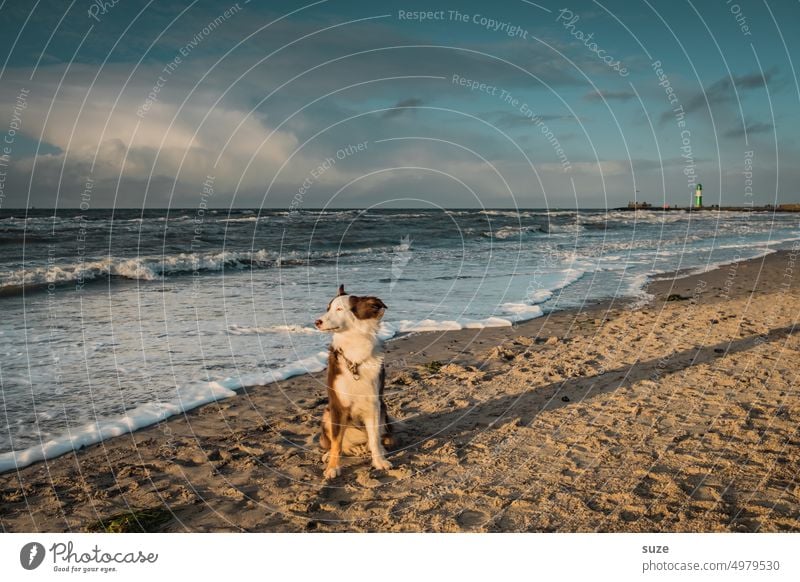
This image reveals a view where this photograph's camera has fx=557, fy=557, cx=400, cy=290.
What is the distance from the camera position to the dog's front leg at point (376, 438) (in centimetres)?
602

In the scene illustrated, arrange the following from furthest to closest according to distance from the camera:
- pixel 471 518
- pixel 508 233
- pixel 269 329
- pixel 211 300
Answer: pixel 508 233 → pixel 211 300 → pixel 269 329 → pixel 471 518

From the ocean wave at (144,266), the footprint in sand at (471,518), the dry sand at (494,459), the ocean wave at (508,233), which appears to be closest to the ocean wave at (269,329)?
the dry sand at (494,459)

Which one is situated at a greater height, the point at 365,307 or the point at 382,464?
the point at 365,307

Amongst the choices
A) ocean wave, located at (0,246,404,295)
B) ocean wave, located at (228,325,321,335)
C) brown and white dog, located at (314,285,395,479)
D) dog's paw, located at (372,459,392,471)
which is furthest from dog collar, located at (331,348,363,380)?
ocean wave, located at (0,246,404,295)

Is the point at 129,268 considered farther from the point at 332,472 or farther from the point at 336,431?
the point at 332,472

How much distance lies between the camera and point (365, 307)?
5910 mm

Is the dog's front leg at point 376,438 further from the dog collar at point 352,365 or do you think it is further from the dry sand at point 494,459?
the dog collar at point 352,365

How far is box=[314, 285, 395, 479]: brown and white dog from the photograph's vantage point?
19.3 feet

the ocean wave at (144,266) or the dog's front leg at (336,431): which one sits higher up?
the ocean wave at (144,266)

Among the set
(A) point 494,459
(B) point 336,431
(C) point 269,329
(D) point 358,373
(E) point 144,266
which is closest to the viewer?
(D) point 358,373

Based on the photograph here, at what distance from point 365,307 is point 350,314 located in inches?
6.9

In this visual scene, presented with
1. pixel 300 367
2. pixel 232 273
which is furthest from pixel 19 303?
pixel 300 367

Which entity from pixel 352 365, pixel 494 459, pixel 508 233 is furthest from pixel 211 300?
pixel 508 233

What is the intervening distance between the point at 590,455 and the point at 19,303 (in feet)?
53.6
